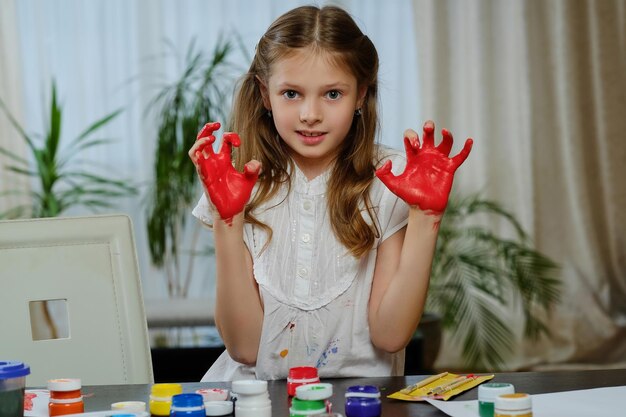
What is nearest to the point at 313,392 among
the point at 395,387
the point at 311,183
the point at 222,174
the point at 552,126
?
the point at 395,387

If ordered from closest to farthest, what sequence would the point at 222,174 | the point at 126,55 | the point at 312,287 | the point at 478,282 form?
the point at 222,174
the point at 312,287
the point at 478,282
the point at 126,55

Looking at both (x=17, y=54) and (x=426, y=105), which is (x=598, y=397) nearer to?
(x=426, y=105)

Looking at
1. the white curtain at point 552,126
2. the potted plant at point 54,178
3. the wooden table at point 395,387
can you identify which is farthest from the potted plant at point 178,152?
the wooden table at point 395,387

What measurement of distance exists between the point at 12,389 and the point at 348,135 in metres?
0.81

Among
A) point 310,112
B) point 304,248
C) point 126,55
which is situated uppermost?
point 126,55

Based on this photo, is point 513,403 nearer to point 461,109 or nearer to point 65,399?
point 65,399

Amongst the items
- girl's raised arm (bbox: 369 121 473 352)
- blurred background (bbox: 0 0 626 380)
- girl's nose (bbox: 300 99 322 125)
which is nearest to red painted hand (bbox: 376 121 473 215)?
girl's raised arm (bbox: 369 121 473 352)

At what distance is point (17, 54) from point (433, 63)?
1.83m

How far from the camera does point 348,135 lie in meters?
1.60

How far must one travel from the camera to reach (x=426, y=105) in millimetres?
4262

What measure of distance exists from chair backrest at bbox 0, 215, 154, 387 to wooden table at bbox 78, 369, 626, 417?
0.25m

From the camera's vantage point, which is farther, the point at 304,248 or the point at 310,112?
the point at 304,248

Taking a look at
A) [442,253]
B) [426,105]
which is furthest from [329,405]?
[426,105]

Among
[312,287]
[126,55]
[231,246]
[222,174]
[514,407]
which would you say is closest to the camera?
[514,407]
